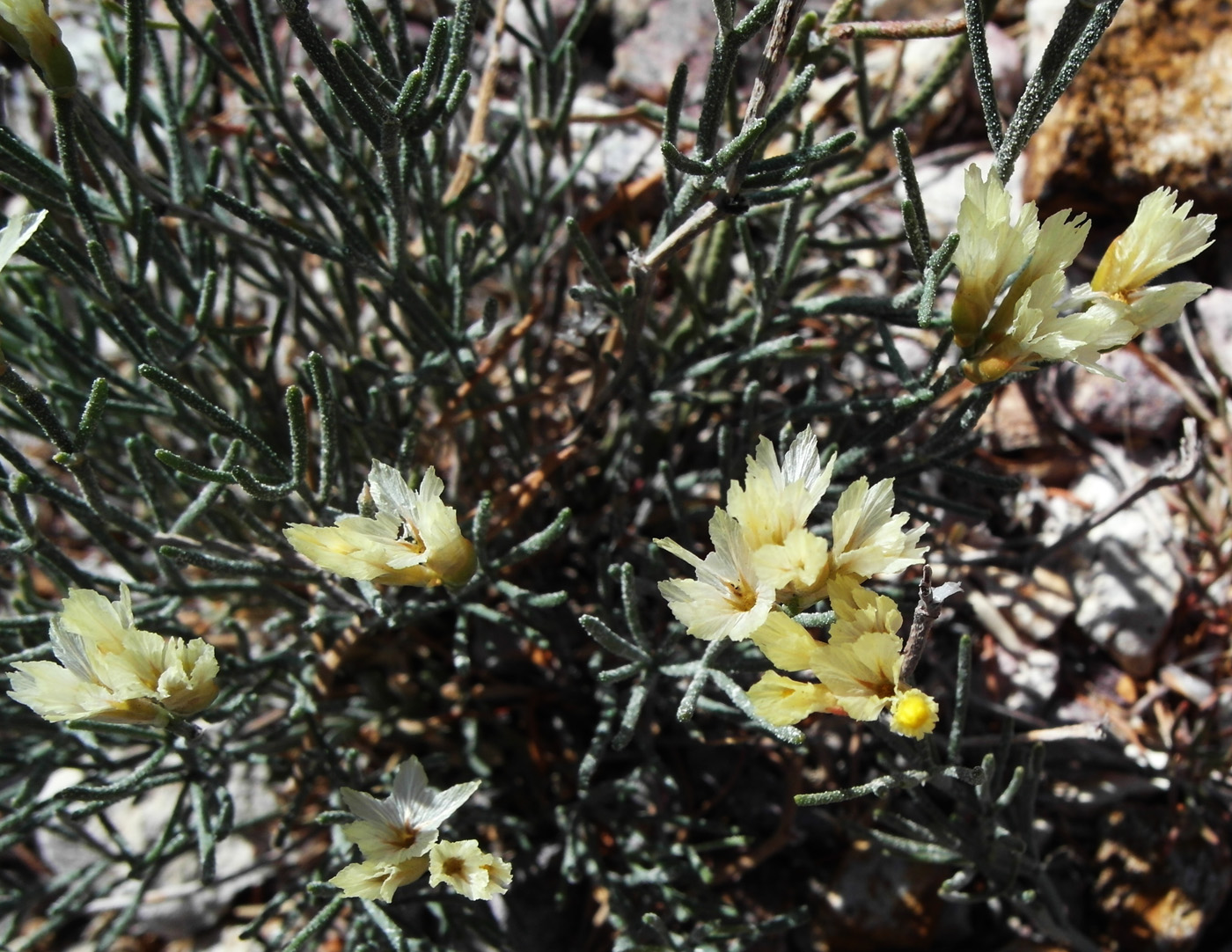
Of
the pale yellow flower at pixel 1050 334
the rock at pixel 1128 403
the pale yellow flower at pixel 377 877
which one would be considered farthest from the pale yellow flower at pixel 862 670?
the rock at pixel 1128 403

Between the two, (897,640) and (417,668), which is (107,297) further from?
(897,640)

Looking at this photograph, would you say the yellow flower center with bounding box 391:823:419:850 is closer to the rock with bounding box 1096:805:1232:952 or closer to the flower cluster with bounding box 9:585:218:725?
the flower cluster with bounding box 9:585:218:725

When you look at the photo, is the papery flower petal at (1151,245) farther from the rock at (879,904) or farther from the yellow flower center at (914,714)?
the rock at (879,904)

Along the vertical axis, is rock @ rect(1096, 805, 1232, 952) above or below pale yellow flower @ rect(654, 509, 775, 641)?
below

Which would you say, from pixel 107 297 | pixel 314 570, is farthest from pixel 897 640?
pixel 107 297

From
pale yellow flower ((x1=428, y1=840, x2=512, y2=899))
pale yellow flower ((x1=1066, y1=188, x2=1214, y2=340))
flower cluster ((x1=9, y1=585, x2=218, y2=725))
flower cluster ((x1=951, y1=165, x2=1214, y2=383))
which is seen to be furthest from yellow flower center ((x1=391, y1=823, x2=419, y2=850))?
pale yellow flower ((x1=1066, y1=188, x2=1214, y2=340))

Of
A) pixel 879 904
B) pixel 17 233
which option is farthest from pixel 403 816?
pixel 879 904

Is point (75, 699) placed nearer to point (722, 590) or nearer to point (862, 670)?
point (722, 590)
